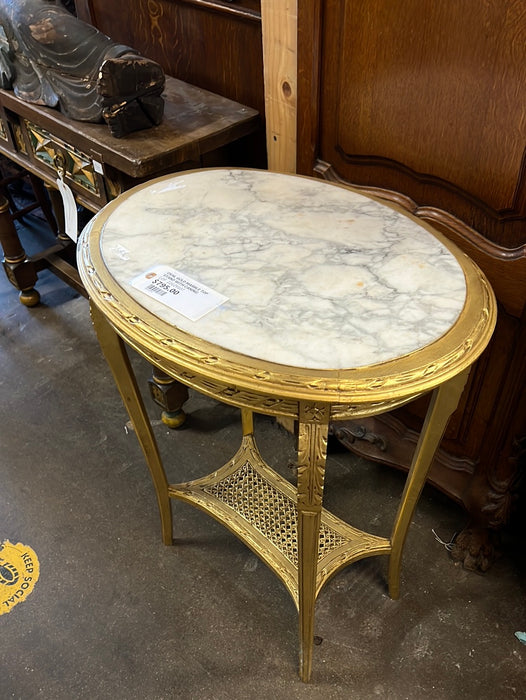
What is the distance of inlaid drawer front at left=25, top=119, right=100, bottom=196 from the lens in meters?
1.62

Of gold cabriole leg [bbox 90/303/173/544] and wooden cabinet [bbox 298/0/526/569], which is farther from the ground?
wooden cabinet [bbox 298/0/526/569]

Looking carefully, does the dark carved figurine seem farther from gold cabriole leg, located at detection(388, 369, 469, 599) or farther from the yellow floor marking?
the yellow floor marking

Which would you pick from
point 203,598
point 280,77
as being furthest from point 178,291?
point 203,598

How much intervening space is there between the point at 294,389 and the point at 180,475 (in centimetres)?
106

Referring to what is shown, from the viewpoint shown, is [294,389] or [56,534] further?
[56,534]

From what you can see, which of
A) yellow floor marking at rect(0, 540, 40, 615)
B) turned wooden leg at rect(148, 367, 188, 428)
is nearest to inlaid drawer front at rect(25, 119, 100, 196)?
turned wooden leg at rect(148, 367, 188, 428)

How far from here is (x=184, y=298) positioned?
0.96m

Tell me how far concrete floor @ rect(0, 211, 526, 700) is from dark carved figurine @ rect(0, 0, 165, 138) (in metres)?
0.95

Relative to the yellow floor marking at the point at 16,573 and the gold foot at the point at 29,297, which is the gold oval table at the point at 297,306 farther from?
the gold foot at the point at 29,297

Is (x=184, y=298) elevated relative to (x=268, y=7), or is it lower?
lower

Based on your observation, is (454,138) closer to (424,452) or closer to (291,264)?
(291,264)

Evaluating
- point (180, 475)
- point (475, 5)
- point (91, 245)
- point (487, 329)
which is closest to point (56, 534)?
point (180, 475)

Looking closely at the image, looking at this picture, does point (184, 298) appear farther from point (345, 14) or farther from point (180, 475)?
point (180, 475)

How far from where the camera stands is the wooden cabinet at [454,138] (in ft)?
3.31
